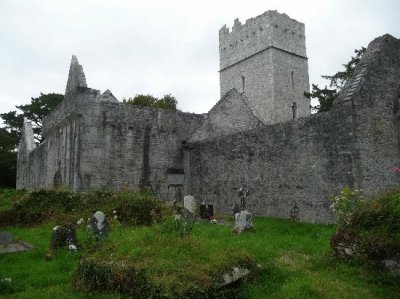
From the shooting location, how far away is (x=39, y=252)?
8.92 meters

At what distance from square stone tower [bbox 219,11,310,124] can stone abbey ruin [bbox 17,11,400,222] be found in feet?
60.3

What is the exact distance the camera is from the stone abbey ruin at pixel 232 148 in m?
13.3

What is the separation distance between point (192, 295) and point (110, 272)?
1.45m

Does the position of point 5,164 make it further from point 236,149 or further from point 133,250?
point 133,250

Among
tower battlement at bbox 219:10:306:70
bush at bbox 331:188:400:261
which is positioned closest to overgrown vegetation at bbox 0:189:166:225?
bush at bbox 331:188:400:261

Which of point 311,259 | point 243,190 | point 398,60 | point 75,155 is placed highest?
point 398,60

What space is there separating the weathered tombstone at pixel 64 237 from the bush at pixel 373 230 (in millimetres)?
5594

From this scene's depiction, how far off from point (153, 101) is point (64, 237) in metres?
33.3

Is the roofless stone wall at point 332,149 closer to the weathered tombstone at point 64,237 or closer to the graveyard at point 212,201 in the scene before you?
the graveyard at point 212,201

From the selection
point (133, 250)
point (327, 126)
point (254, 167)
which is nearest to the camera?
point (133, 250)

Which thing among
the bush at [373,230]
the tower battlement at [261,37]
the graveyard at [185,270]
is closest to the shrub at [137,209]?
the graveyard at [185,270]

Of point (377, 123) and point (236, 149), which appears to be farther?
point (236, 149)

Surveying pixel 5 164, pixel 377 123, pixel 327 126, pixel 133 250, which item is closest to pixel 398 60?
pixel 377 123

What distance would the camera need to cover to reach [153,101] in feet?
136
